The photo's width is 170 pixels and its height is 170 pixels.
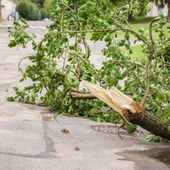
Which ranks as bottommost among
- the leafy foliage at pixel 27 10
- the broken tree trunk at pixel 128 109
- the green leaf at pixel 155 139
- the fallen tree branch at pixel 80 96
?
the green leaf at pixel 155 139

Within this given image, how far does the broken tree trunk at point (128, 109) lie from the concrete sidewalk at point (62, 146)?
358 mm

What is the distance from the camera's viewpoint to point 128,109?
13.1ft

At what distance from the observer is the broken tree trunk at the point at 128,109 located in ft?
13.2

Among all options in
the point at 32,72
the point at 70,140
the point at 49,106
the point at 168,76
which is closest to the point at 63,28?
the point at 32,72

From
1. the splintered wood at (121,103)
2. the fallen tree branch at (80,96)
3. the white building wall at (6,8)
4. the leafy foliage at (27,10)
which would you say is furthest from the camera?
the white building wall at (6,8)

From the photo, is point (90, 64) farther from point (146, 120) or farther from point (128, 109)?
point (128, 109)

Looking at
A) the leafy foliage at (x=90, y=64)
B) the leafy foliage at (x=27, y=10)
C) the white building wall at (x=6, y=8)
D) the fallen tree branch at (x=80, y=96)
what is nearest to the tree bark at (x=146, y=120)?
the leafy foliage at (x=90, y=64)

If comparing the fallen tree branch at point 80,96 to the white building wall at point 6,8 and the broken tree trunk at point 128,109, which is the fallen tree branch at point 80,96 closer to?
the broken tree trunk at point 128,109

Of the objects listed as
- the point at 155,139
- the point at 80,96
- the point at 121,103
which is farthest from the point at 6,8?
the point at 121,103

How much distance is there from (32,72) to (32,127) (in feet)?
5.05

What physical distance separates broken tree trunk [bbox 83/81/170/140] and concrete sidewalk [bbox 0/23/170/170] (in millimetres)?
358

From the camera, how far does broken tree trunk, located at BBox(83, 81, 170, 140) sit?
4023mm

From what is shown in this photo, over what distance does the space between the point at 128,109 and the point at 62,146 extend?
97cm

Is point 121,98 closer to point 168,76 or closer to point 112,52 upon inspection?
point 112,52
